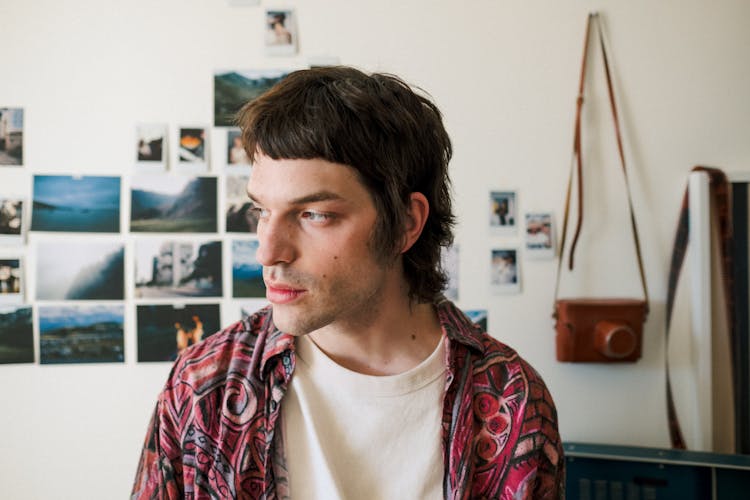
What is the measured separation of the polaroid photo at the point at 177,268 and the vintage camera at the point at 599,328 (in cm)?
110

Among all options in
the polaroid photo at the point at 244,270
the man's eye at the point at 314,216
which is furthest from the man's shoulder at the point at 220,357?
the polaroid photo at the point at 244,270

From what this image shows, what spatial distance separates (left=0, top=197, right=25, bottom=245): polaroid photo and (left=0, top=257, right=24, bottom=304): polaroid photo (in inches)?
2.6

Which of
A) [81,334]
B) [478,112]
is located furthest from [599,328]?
[81,334]

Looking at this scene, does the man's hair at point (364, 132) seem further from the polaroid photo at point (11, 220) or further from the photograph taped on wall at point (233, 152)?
the polaroid photo at point (11, 220)

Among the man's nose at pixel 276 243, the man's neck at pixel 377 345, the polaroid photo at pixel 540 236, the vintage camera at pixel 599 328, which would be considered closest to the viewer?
the man's nose at pixel 276 243

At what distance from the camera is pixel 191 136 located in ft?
5.61

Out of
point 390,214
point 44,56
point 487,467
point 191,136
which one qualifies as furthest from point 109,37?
point 487,467

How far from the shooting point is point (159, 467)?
2.80 feet

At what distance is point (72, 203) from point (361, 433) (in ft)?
4.30

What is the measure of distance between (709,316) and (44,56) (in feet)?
7.36

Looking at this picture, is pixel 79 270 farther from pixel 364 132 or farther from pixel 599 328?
pixel 599 328

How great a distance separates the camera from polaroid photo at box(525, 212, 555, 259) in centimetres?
173

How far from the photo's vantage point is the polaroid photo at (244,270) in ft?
5.66

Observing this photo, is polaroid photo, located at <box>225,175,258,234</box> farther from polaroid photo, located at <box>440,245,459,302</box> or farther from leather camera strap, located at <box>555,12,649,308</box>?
leather camera strap, located at <box>555,12,649,308</box>
